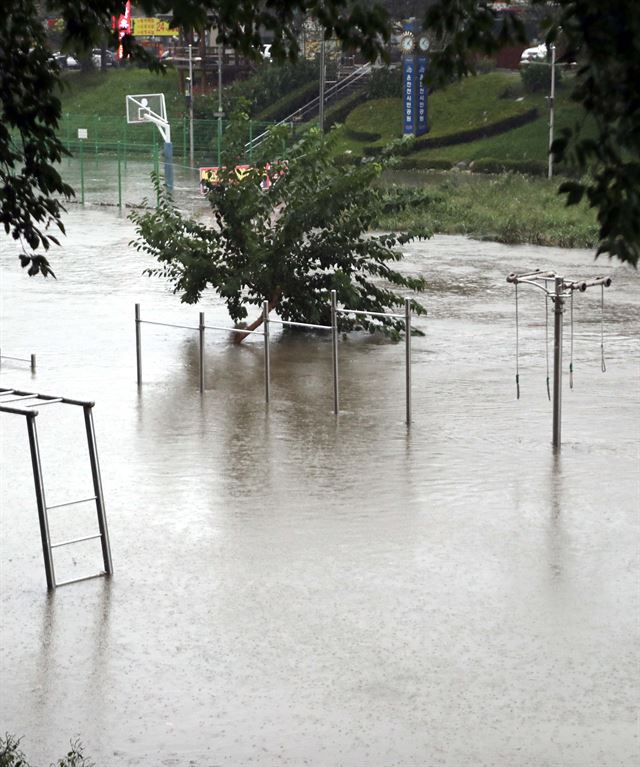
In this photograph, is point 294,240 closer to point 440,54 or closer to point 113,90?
point 440,54

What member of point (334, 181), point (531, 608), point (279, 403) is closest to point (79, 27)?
point (531, 608)

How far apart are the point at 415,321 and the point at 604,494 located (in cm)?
964

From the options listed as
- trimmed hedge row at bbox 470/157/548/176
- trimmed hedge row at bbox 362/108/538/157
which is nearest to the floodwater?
trimmed hedge row at bbox 470/157/548/176

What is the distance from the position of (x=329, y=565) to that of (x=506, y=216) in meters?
24.8

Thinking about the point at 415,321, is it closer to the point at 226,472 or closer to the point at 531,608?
the point at 226,472

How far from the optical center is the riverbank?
3184cm

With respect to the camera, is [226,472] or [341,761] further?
[226,472]

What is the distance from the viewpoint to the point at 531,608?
33.0ft

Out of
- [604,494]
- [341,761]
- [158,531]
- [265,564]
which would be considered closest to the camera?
[341,761]

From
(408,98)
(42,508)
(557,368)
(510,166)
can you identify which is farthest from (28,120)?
(408,98)

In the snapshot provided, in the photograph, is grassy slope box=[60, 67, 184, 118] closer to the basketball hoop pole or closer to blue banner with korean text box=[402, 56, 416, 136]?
blue banner with korean text box=[402, 56, 416, 136]

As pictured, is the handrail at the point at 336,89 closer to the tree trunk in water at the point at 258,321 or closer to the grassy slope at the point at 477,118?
the grassy slope at the point at 477,118

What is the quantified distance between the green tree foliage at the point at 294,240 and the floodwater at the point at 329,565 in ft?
2.87

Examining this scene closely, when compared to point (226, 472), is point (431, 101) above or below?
above
